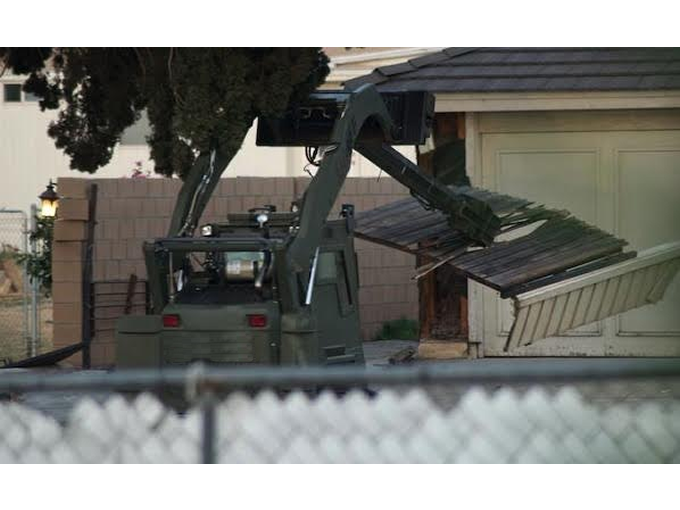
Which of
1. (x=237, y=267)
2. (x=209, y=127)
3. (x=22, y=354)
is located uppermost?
(x=209, y=127)

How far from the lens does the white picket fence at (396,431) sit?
184 inches

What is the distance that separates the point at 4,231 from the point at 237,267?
1405 centimetres

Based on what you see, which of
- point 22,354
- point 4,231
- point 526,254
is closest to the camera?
point 526,254

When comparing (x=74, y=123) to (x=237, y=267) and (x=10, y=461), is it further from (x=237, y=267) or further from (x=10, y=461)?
(x=10, y=461)

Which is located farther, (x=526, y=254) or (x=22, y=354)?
(x=22, y=354)

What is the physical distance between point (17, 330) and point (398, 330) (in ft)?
20.0

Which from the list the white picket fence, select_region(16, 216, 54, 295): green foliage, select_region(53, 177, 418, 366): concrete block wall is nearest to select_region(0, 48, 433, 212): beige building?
select_region(53, 177, 418, 366): concrete block wall

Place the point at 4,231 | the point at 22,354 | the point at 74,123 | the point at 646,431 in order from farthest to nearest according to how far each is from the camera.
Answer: the point at 4,231, the point at 22,354, the point at 74,123, the point at 646,431

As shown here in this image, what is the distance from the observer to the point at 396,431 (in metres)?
4.75

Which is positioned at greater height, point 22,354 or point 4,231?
point 4,231

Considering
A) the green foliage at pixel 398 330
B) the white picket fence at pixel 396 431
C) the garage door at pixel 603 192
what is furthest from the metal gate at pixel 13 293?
the white picket fence at pixel 396 431

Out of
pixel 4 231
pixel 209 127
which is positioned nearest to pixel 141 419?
pixel 209 127

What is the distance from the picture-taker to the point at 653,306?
1527cm

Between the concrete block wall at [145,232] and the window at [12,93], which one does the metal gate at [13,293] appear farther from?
the window at [12,93]
